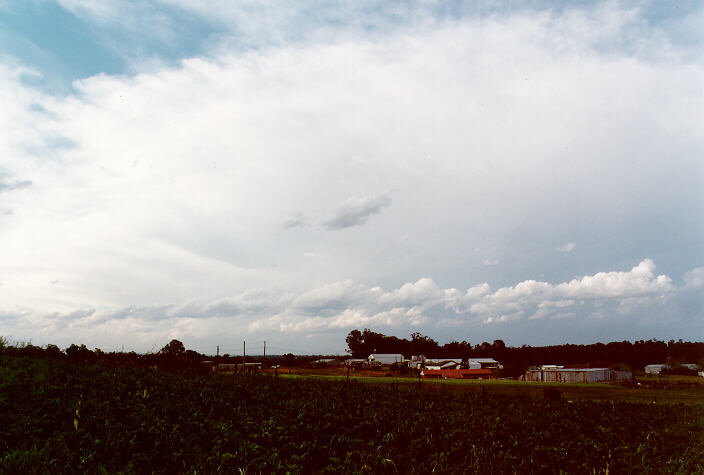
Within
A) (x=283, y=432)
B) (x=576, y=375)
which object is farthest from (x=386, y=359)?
(x=283, y=432)

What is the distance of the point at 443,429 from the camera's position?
780 inches

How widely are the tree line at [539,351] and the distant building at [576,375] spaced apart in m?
61.2

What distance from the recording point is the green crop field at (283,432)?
13.5 metres

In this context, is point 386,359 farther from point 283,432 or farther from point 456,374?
point 283,432

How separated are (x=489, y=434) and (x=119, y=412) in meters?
13.6

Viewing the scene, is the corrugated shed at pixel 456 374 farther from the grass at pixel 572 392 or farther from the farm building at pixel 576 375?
the grass at pixel 572 392

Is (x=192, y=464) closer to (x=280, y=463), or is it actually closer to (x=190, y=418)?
(x=280, y=463)

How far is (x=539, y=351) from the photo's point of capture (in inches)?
6663

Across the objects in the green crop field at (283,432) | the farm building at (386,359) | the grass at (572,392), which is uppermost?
the green crop field at (283,432)

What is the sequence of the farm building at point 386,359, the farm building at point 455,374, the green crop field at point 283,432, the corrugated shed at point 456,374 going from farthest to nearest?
the farm building at point 386,359 < the corrugated shed at point 456,374 < the farm building at point 455,374 < the green crop field at point 283,432

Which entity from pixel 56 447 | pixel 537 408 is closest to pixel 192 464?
pixel 56 447

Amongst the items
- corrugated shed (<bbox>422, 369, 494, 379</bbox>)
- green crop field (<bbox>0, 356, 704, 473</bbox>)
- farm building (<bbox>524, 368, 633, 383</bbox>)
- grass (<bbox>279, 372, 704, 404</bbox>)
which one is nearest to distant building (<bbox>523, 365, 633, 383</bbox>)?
farm building (<bbox>524, 368, 633, 383</bbox>)

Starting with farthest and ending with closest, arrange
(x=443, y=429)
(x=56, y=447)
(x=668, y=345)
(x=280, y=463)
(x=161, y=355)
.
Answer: (x=668, y=345), (x=161, y=355), (x=443, y=429), (x=280, y=463), (x=56, y=447)

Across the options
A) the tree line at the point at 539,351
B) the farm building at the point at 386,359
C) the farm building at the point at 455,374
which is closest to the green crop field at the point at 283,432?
the farm building at the point at 455,374
